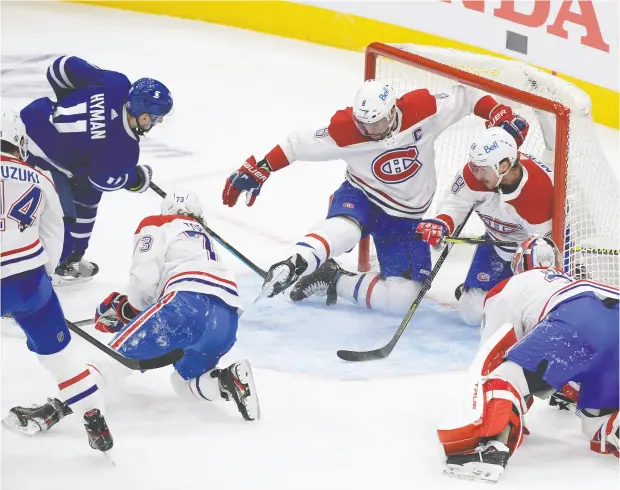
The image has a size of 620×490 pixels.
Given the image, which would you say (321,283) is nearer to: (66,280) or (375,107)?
(375,107)

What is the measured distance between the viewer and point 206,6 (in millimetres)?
7531

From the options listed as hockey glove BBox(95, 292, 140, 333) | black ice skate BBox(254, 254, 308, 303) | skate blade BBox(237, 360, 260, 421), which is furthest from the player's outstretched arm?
skate blade BBox(237, 360, 260, 421)

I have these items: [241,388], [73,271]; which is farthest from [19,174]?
[73,271]

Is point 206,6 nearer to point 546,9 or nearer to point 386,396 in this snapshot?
point 546,9

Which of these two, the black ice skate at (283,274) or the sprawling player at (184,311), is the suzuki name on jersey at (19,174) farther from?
the black ice skate at (283,274)

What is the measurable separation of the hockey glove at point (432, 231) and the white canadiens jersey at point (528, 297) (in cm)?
81

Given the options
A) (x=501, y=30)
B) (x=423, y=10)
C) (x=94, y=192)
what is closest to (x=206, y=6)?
(x=423, y=10)

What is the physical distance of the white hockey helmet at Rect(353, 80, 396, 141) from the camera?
4020mm

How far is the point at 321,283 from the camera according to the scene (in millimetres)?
4391

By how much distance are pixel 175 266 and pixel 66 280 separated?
45.7 inches

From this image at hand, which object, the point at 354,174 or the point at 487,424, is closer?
the point at 487,424

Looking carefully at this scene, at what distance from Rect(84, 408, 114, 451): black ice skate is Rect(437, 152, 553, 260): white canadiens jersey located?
1568 mm

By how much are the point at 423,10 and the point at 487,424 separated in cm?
378

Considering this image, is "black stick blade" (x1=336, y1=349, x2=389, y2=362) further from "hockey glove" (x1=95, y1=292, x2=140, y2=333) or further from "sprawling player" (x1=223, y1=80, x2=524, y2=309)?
"hockey glove" (x1=95, y1=292, x2=140, y2=333)
